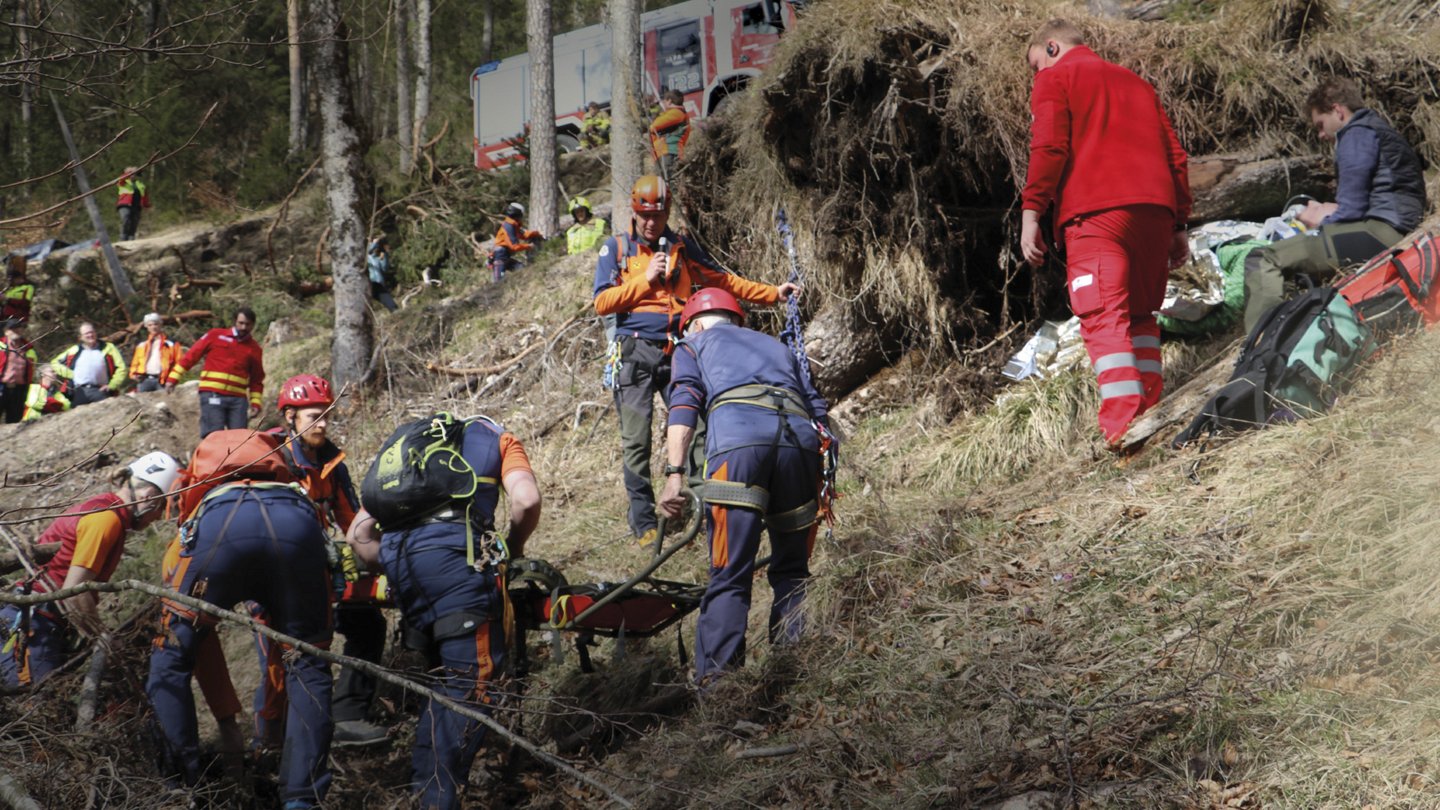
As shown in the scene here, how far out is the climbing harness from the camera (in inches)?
209

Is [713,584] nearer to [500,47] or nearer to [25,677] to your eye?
[25,677]

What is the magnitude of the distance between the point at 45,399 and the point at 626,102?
838 centimetres

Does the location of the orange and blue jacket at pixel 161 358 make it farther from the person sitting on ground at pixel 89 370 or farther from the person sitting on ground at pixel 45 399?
the person sitting on ground at pixel 45 399

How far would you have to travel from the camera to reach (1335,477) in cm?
447

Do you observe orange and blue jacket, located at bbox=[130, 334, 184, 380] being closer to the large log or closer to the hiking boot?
the hiking boot

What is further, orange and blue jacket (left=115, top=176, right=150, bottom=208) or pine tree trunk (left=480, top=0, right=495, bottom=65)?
pine tree trunk (left=480, top=0, right=495, bottom=65)

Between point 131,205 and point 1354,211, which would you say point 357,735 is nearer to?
point 1354,211

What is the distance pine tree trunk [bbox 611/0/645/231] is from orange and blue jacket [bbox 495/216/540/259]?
16.0 ft

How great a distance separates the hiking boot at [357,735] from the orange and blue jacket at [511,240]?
10.3 m

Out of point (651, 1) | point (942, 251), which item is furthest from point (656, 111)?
point (651, 1)

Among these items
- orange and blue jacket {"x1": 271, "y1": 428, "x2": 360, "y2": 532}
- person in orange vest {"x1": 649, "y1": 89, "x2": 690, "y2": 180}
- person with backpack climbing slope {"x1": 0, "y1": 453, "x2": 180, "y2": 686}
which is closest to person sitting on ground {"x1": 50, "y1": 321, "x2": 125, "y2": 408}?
person in orange vest {"x1": 649, "y1": 89, "x2": 690, "y2": 180}

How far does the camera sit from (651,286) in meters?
6.82

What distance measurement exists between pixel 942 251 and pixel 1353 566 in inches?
165

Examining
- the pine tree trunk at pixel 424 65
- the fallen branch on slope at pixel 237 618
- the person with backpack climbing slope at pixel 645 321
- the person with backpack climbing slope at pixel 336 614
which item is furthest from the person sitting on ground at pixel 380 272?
the fallen branch on slope at pixel 237 618
